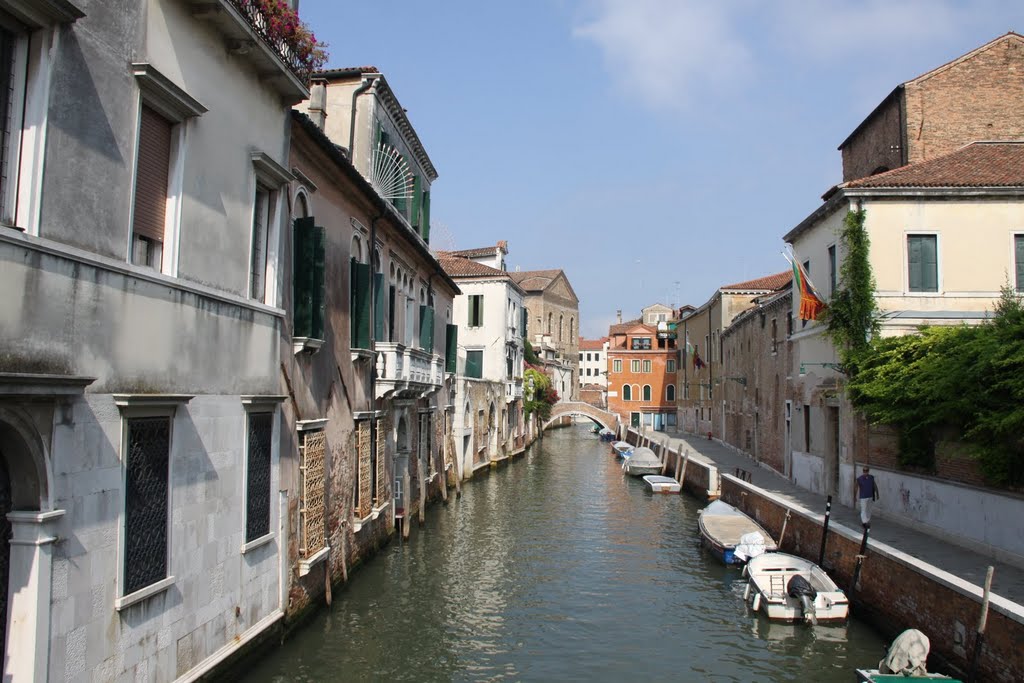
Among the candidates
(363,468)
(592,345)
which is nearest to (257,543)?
(363,468)

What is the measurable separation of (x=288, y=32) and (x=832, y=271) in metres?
12.0

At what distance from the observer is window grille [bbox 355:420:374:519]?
1163 cm

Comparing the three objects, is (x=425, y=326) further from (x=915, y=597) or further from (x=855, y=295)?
(x=915, y=597)

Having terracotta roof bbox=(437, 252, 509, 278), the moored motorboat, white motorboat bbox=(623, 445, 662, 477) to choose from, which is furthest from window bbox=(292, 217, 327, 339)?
terracotta roof bbox=(437, 252, 509, 278)

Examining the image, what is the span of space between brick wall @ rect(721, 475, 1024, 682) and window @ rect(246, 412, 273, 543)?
698cm

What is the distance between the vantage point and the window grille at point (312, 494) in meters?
8.95

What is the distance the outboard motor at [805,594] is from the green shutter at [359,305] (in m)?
6.88

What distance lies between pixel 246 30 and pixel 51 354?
3.57m

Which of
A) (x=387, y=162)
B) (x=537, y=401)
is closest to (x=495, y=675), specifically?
(x=387, y=162)

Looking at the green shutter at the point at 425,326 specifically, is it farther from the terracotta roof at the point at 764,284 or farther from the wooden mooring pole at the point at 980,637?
the terracotta roof at the point at 764,284

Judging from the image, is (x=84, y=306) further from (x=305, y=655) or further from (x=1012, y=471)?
(x=1012, y=471)

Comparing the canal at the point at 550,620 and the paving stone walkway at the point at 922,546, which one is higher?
the paving stone walkway at the point at 922,546

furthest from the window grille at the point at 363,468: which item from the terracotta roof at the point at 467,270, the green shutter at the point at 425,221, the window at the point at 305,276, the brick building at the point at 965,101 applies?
the terracotta roof at the point at 467,270

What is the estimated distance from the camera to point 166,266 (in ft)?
19.9
